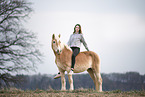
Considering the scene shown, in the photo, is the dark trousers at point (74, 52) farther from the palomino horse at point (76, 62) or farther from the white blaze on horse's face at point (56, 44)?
the white blaze on horse's face at point (56, 44)

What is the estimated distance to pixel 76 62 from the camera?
23.9 ft

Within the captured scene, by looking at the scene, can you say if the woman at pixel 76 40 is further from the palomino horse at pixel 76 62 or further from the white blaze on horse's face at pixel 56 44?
the white blaze on horse's face at pixel 56 44

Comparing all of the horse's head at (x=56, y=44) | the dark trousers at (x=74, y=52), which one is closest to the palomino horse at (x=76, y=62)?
the horse's head at (x=56, y=44)

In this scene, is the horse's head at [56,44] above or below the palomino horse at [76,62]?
above

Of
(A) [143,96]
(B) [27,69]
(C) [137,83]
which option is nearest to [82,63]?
(A) [143,96]

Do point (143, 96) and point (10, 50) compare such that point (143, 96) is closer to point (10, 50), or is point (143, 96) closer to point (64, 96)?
point (64, 96)

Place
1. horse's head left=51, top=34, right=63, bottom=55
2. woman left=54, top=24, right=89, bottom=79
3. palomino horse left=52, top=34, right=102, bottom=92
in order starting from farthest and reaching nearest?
woman left=54, top=24, right=89, bottom=79
palomino horse left=52, top=34, right=102, bottom=92
horse's head left=51, top=34, right=63, bottom=55

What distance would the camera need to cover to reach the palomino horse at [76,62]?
23.0 ft

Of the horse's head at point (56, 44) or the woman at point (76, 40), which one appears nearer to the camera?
the horse's head at point (56, 44)

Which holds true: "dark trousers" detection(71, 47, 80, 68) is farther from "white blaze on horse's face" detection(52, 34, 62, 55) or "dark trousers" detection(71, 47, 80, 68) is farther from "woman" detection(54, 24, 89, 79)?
"white blaze on horse's face" detection(52, 34, 62, 55)

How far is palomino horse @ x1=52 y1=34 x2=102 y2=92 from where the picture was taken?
23.0ft

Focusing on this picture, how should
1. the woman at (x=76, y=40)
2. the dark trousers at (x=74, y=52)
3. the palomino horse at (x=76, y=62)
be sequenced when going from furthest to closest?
the woman at (x=76, y=40) < the dark trousers at (x=74, y=52) < the palomino horse at (x=76, y=62)

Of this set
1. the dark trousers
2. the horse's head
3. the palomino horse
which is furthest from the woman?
the horse's head

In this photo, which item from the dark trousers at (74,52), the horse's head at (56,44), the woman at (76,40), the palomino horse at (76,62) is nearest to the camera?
the horse's head at (56,44)
